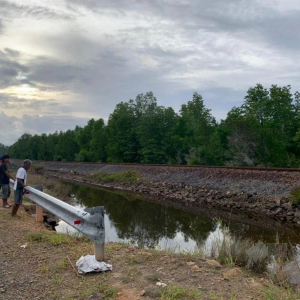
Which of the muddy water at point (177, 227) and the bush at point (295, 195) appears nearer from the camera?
the muddy water at point (177, 227)

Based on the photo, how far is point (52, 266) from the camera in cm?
479

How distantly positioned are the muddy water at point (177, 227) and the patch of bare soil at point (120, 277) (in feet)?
13.0

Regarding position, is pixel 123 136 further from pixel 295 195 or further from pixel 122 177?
pixel 295 195

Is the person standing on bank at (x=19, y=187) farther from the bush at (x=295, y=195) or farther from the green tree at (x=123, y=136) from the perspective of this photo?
the green tree at (x=123, y=136)

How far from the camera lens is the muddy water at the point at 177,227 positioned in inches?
449

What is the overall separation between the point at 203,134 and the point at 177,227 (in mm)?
29009

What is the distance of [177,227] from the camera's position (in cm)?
1439

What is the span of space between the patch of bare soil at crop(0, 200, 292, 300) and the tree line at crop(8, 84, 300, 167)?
88.7 feet

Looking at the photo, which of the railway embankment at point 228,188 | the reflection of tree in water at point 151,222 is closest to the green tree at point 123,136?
the railway embankment at point 228,188

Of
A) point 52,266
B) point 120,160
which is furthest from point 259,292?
point 120,160

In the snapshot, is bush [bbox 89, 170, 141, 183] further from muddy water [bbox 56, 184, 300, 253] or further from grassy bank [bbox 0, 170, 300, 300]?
grassy bank [bbox 0, 170, 300, 300]

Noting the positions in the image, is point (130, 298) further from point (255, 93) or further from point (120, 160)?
point (120, 160)

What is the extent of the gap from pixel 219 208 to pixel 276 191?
3400 millimetres

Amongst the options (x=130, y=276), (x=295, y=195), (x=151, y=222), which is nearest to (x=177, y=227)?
(x=151, y=222)
